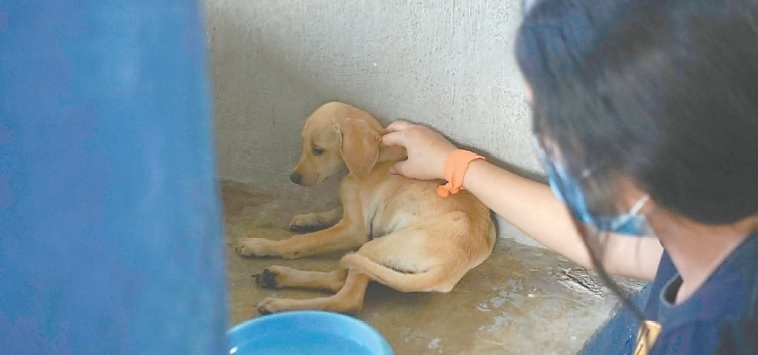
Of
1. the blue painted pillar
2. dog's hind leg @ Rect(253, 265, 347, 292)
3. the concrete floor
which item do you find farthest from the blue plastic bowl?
the blue painted pillar

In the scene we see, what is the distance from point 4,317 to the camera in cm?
47

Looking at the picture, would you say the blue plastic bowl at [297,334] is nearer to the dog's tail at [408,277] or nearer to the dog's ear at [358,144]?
the dog's tail at [408,277]

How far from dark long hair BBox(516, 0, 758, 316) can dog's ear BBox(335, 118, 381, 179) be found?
899mm

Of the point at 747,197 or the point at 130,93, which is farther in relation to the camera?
the point at 747,197

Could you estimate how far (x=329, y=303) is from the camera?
54.3 inches

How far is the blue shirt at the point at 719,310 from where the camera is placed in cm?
68

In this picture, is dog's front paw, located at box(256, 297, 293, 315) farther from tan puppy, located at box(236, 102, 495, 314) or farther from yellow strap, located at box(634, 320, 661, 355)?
yellow strap, located at box(634, 320, 661, 355)

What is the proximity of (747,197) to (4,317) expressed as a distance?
589 mm

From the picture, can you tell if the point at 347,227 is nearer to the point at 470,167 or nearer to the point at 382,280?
the point at 382,280

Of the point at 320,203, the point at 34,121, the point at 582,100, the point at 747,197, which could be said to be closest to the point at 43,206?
the point at 34,121

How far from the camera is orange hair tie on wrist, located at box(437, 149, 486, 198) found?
54.4 inches

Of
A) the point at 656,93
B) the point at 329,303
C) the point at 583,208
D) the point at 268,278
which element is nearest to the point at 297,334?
the point at 329,303

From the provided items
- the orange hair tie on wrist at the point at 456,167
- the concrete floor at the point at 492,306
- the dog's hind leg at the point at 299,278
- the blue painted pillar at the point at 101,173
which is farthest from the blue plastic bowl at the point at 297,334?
the blue painted pillar at the point at 101,173

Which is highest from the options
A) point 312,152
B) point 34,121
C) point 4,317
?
point 34,121
